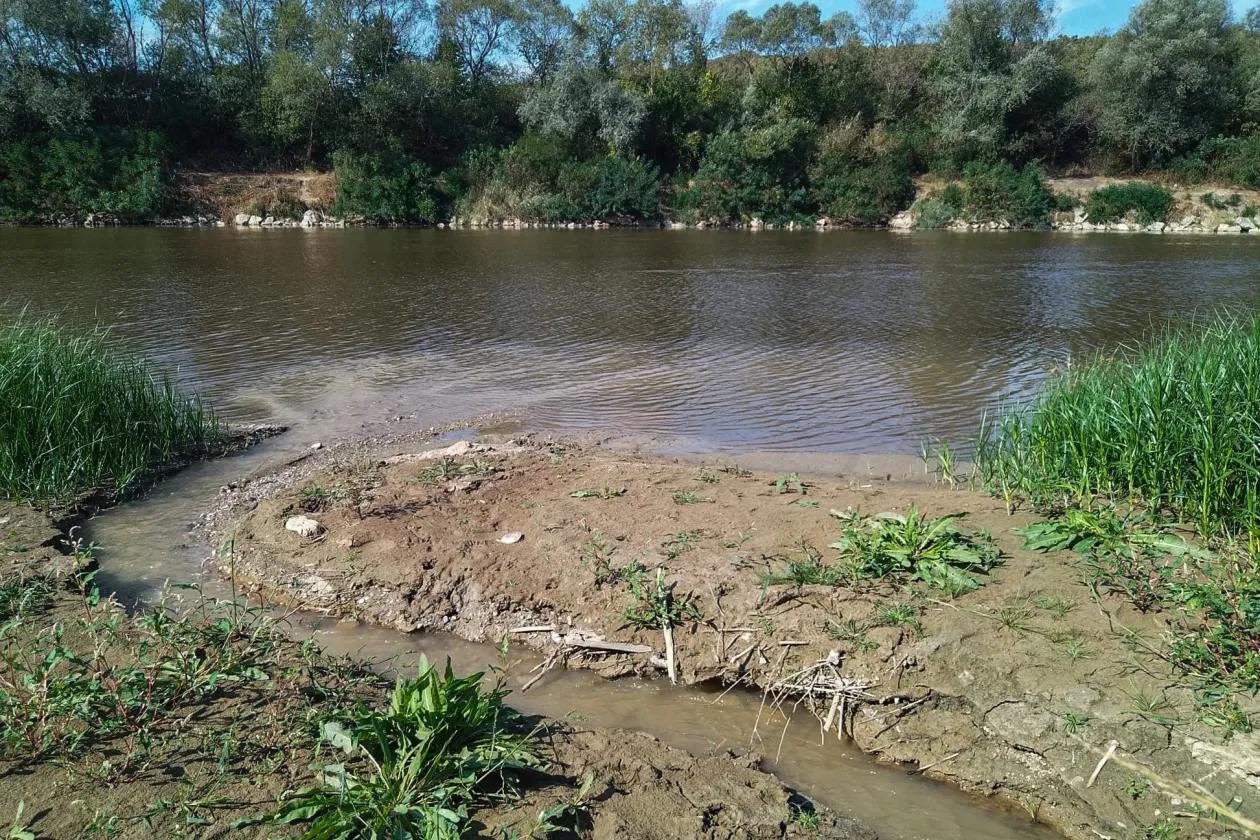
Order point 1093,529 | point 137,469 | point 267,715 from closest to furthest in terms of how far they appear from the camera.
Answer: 1. point 267,715
2. point 1093,529
3. point 137,469

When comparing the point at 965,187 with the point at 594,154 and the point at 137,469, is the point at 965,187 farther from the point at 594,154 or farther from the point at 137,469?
the point at 137,469

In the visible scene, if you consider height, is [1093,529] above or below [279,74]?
below

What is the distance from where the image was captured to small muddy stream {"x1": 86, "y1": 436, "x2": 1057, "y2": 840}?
2.97m

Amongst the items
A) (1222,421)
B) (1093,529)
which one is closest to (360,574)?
(1093,529)

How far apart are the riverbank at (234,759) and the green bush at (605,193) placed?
1521 inches

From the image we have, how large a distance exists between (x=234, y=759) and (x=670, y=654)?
188 centimetres

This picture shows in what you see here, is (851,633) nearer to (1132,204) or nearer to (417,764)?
(417,764)

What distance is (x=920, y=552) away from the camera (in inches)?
163

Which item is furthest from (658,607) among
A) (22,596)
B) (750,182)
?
(750,182)

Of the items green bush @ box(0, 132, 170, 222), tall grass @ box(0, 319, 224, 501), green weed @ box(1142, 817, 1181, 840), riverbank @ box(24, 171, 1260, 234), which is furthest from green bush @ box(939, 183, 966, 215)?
green weed @ box(1142, 817, 1181, 840)

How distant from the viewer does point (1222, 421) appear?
462 cm

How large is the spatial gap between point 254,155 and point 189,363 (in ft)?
132

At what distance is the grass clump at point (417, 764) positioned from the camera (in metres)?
2.48

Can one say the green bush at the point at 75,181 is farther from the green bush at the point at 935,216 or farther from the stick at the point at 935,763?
the stick at the point at 935,763
